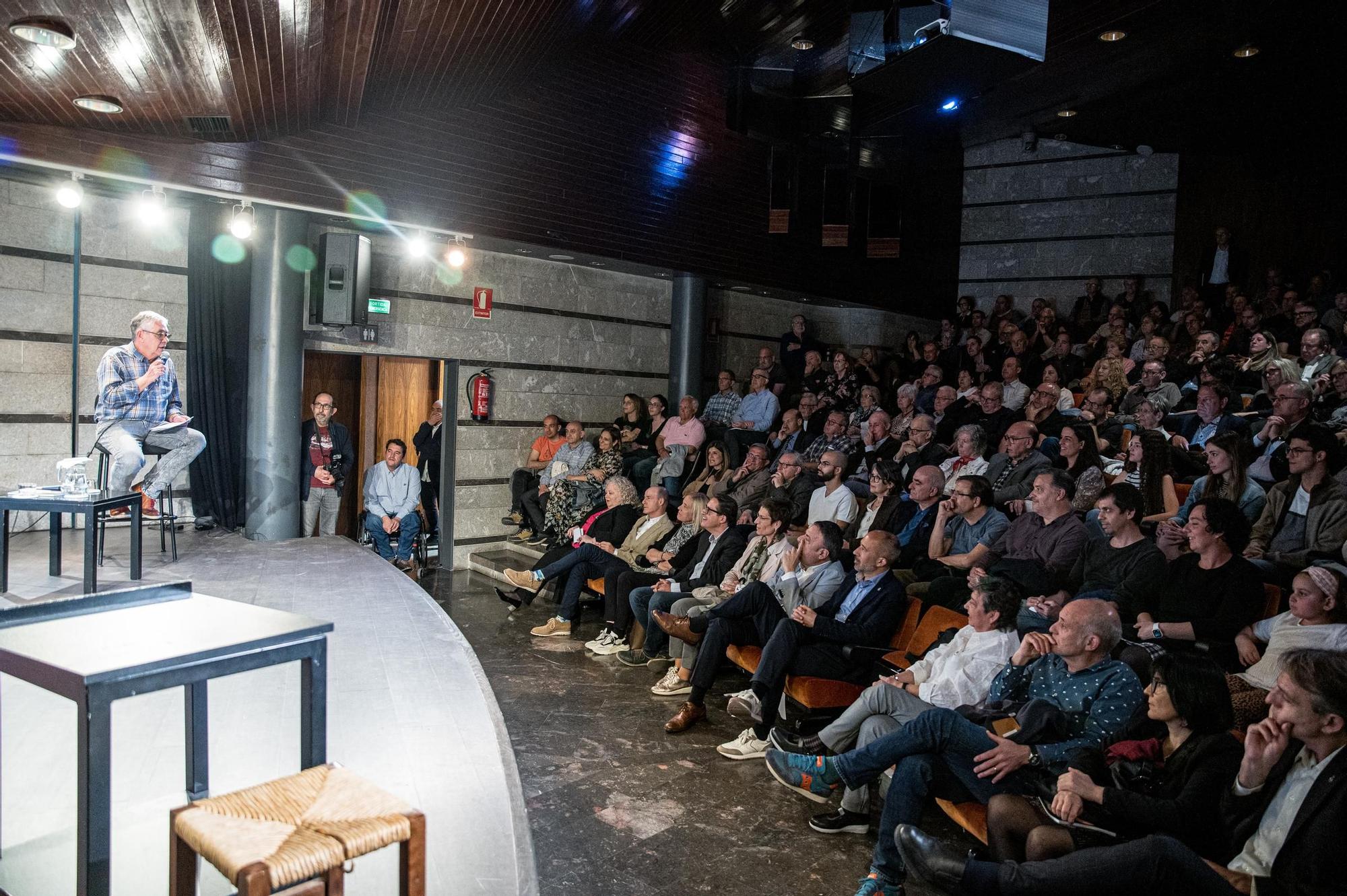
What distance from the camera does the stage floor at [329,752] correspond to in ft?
6.97

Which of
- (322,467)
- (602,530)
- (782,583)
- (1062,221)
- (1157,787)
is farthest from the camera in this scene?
(1062,221)

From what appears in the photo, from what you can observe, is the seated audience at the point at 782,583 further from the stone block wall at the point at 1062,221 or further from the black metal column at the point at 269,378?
the stone block wall at the point at 1062,221

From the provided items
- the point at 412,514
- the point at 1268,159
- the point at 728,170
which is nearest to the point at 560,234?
the point at 728,170

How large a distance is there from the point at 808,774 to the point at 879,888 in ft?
2.34

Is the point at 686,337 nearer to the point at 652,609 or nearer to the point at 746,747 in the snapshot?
the point at 652,609

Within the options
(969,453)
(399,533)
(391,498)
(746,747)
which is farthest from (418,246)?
(746,747)

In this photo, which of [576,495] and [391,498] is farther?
[576,495]

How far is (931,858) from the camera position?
251 centimetres

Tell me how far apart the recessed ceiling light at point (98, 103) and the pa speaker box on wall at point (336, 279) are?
74.5 inches

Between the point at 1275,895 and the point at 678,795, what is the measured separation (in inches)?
Answer: 79.3

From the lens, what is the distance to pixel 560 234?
25.5 ft

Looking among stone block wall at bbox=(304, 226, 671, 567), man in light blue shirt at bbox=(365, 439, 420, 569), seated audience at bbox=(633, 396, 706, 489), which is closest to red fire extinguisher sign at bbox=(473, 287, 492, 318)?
stone block wall at bbox=(304, 226, 671, 567)

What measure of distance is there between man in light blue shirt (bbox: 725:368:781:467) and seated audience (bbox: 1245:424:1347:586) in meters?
4.52

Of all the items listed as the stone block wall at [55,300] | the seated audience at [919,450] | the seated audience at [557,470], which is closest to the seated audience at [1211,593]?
the seated audience at [919,450]
